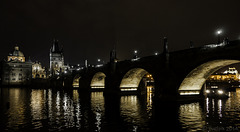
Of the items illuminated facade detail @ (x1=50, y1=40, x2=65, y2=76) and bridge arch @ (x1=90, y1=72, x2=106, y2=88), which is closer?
bridge arch @ (x1=90, y1=72, x2=106, y2=88)

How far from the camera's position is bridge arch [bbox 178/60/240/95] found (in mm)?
27422

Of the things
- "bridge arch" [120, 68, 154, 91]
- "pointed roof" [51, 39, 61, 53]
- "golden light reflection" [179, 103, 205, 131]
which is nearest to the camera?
"golden light reflection" [179, 103, 205, 131]

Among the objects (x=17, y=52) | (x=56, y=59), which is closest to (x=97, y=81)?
(x=56, y=59)

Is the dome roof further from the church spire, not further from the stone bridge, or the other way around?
the stone bridge

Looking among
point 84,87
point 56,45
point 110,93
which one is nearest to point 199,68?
point 110,93

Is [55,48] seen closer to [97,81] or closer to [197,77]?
[97,81]

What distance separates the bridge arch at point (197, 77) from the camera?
27422 millimetres

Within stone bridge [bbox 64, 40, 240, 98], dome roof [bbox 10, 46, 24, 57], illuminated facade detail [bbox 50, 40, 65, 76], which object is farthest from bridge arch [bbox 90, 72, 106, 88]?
dome roof [bbox 10, 46, 24, 57]

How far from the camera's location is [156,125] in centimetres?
1605

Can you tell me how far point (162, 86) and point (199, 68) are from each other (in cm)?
659

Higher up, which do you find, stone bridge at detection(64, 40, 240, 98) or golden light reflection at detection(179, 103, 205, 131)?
stone bridge at detection(64, 40, 240, 98)

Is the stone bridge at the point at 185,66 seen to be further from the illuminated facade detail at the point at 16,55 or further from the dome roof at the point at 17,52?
the dome roof at the point at 17,52

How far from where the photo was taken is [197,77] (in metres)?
30.6

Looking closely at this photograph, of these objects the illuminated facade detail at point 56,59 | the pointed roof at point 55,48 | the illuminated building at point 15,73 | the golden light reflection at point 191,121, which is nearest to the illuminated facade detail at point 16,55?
the illuminated building at point 15,73
